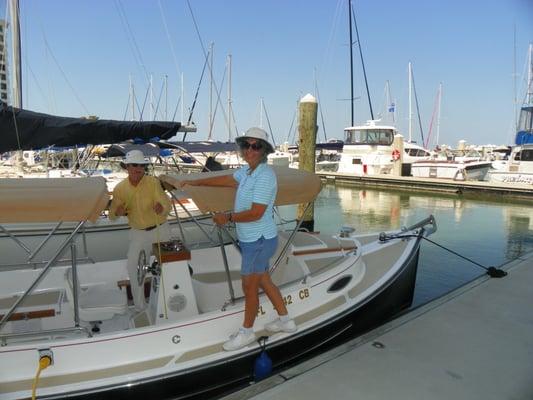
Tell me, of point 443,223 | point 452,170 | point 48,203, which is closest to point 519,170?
point 452,170

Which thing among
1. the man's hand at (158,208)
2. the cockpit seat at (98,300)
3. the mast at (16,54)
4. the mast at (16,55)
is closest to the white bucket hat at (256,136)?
the man's hand at (158,208)

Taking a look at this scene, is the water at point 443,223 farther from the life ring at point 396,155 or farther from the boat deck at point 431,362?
the life ring at point 396,155

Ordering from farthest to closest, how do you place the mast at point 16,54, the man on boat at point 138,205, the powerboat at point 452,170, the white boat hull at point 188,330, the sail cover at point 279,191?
the powerboat at point 452,170, the mast at point 16,54, the man on boat at point 138,205, the sail cover at point 279,191, the white boat hull at point 188,330

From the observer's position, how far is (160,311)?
12.5 ft

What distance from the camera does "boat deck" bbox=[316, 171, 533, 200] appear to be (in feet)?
66.5

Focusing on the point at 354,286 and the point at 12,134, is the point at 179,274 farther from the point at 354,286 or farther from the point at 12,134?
the point at 12,134

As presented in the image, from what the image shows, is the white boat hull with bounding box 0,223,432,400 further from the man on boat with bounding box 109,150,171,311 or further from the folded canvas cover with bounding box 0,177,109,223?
the folded canvas cover with bounding box 0,177,109,223

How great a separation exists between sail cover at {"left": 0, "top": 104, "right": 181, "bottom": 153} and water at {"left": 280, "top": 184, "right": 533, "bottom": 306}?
19.0 ft

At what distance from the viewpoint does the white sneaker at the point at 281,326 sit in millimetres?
3727

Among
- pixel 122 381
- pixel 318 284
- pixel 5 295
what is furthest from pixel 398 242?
pixel 5 295

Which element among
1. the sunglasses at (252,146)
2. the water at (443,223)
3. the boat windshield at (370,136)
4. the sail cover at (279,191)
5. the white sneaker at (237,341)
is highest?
the boat windshield at (370,136)

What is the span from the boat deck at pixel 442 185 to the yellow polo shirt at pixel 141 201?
67.0ft

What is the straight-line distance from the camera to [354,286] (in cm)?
484

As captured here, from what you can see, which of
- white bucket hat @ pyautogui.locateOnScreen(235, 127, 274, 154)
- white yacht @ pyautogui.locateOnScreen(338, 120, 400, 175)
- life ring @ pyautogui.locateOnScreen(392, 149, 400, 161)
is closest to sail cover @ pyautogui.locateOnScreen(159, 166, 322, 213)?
white bucket hat @ pyautogui.locateOnScreen(235, 127, 274, 154)
